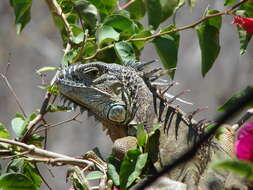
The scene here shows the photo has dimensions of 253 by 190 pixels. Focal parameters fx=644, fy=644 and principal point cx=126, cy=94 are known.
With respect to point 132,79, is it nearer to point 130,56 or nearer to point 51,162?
point 130,56

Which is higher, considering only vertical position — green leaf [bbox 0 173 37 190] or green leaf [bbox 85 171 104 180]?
green leaf [bbox 0 173 37 190]

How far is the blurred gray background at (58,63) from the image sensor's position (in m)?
5.71

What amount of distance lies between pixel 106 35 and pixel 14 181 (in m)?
0.60

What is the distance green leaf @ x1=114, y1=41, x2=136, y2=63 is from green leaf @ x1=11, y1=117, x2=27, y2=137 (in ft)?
1.26

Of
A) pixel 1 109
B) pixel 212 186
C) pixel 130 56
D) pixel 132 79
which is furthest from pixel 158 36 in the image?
pixel 1 109

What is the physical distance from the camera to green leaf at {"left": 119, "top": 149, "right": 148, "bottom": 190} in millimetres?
1699

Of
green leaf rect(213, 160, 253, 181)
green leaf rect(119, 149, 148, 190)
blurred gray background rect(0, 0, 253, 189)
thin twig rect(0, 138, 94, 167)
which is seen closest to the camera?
green leaf rect(213, 160, 253, 181)

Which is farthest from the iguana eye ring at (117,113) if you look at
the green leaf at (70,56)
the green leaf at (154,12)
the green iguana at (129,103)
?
the green leaf at (154,12)

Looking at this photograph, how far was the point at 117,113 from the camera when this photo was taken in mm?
2260

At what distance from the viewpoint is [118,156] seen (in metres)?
2.03

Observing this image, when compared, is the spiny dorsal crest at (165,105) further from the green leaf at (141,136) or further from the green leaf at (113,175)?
the green leaf at (113,175)

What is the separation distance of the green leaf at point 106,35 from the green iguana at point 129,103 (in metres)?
0.16

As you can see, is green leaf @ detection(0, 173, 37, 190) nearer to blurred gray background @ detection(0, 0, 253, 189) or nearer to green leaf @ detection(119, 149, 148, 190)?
green leaf @ detection(119, 149, 148, 190)

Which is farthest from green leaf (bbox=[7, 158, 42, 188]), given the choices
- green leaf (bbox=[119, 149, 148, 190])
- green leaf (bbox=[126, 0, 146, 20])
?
green leaf (bbox=[126, 0, 146, 20])
